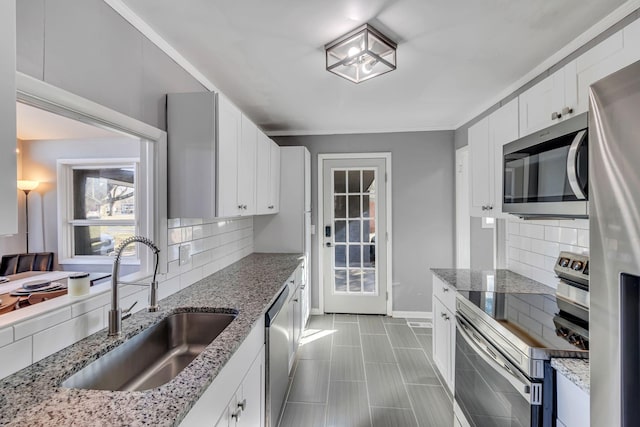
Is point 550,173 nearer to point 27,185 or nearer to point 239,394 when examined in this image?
point 239,394

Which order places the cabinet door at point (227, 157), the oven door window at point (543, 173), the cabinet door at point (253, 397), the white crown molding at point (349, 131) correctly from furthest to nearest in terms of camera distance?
1. the white crown molding at point (349, 131)
2. the cabinet door at point (227, 157)
3. the cabinet door at point (253, 397)
4. the oven door window at point (543, 173)

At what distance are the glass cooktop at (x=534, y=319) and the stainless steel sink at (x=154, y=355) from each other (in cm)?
131

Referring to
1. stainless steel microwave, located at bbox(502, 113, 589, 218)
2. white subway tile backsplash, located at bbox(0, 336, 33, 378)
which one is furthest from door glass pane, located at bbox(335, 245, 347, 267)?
white subway tile backsplash, located at bbox(0, 336, 33, 378)

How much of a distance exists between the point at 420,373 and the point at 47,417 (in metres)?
2.49

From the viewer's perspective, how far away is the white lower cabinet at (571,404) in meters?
0.95

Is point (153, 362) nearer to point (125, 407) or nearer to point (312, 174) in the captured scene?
point (125, 407)

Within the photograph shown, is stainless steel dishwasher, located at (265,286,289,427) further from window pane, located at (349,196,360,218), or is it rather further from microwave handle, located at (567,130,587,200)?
window pane, located at (349,196,360,218)

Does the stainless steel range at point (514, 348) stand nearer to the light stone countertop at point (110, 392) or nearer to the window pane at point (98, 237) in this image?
the light stone countertop at point (110, 392)

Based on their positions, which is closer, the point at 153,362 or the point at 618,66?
the point at 618,66

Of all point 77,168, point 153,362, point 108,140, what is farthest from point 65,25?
point 153,362

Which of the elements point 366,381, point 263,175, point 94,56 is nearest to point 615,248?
point 94,56

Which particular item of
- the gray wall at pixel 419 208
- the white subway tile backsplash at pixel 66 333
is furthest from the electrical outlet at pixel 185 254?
the gray wall at pixel 419 208

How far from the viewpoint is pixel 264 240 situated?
3.41 metres

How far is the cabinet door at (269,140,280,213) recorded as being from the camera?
3021mm
